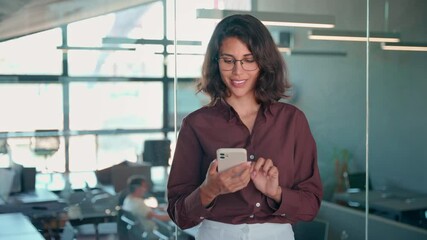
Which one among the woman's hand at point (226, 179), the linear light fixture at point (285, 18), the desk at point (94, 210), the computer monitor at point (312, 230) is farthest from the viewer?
the computer monitor at point (312, 230)

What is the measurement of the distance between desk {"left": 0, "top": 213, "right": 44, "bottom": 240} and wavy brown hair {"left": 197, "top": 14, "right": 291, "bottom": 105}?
6.99 feet

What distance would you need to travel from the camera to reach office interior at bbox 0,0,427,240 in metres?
3.63

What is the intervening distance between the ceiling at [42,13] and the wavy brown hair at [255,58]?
6.76ft

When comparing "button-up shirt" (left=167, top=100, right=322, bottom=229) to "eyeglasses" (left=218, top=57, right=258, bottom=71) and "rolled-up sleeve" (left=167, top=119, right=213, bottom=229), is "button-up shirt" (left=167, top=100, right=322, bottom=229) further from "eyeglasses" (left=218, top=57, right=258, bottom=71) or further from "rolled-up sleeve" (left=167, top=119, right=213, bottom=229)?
"eyeglasses" (left=218, top=57, right=258, bottom=71)

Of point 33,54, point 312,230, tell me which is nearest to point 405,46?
point 312,230

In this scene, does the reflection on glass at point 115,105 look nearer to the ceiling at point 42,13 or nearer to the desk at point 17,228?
the ceiling at point 42,13

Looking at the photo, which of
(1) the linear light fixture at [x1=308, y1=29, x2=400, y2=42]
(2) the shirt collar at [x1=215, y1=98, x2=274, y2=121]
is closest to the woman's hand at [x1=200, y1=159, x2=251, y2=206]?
(2) the shirt collar at [x1=215, y1=98, x2=274, y2=121]

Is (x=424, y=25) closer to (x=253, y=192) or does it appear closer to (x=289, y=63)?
(x=289, y=63)

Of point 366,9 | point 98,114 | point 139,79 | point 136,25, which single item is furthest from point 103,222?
point 366,9

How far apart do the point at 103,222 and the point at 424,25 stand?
8.72ft

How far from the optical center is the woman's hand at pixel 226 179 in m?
1.52

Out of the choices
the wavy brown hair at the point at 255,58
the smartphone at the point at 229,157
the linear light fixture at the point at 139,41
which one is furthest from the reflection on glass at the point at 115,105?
the smartphone at the point at 229,157

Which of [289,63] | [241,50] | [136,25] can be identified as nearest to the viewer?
[241,50]

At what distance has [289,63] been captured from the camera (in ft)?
14.2
